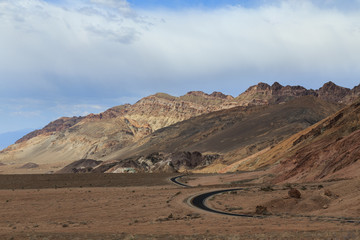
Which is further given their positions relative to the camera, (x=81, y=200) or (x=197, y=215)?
(x=81, y=200)

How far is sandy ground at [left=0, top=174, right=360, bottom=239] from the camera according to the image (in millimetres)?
25219

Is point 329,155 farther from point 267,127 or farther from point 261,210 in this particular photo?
point 267,127

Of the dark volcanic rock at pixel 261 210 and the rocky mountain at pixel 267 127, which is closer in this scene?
the dark volcanic rock at pixel 261 210

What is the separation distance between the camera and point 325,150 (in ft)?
213

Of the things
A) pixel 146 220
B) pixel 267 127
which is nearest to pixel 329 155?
pixel 146 220

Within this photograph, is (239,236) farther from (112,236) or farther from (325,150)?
(325,150)

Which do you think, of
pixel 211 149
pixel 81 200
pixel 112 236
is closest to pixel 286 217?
pixel 112 236

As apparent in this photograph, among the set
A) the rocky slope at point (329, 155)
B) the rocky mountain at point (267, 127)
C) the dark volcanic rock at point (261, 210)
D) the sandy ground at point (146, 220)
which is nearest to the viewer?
the sandy ground at point (146, 220)

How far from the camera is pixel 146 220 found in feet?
115

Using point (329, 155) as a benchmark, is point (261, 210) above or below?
below

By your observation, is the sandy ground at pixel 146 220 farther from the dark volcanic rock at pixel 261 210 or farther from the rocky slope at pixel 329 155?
the rocky slope at pixel 329 155

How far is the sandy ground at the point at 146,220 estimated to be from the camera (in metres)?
25.2

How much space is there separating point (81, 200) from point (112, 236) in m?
29.0

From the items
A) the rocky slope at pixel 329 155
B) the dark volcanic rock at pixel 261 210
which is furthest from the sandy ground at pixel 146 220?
the rocky slope at pixel 329 155
